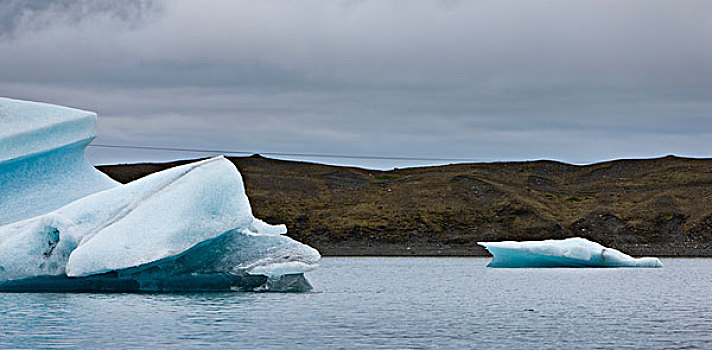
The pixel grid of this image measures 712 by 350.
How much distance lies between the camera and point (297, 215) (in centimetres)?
7200

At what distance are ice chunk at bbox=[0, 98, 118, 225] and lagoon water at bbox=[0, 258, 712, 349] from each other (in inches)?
85.2

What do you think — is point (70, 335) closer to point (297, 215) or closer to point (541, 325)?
point (541, 325)

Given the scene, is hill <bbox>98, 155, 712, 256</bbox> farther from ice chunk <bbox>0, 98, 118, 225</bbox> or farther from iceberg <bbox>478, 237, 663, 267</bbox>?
ice chunk <bbox>0, 98, 118, 225</bbox>

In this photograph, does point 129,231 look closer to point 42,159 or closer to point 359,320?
point 359,320

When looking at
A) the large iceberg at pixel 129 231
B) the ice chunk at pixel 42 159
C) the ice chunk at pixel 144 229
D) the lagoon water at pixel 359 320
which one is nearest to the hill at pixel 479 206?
the lagoon water at pixel 359 320

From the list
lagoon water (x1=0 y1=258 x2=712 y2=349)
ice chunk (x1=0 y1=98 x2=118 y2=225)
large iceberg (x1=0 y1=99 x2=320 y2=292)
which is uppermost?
ice chunk (x1=0 y1=98 x2=118 y2=225)

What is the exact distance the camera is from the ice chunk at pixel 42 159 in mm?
21531

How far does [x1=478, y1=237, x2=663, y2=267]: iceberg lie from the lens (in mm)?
37719

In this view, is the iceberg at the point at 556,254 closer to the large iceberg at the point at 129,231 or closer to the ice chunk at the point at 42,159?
the ice chunk at the point at 42,159

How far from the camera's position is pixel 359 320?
18.2m

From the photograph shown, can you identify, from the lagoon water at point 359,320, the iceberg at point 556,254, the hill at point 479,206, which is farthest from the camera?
the hill at point 479,206

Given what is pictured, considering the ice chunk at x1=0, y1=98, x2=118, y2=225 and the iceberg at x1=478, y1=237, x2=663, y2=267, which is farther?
the iceberg at x1=478, y1=237, x2=663, y2=267

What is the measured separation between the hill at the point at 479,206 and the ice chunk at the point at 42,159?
152 ft

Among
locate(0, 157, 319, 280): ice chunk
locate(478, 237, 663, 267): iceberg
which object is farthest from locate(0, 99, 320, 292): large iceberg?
locate(478, 237, 663, 267): iceberg
